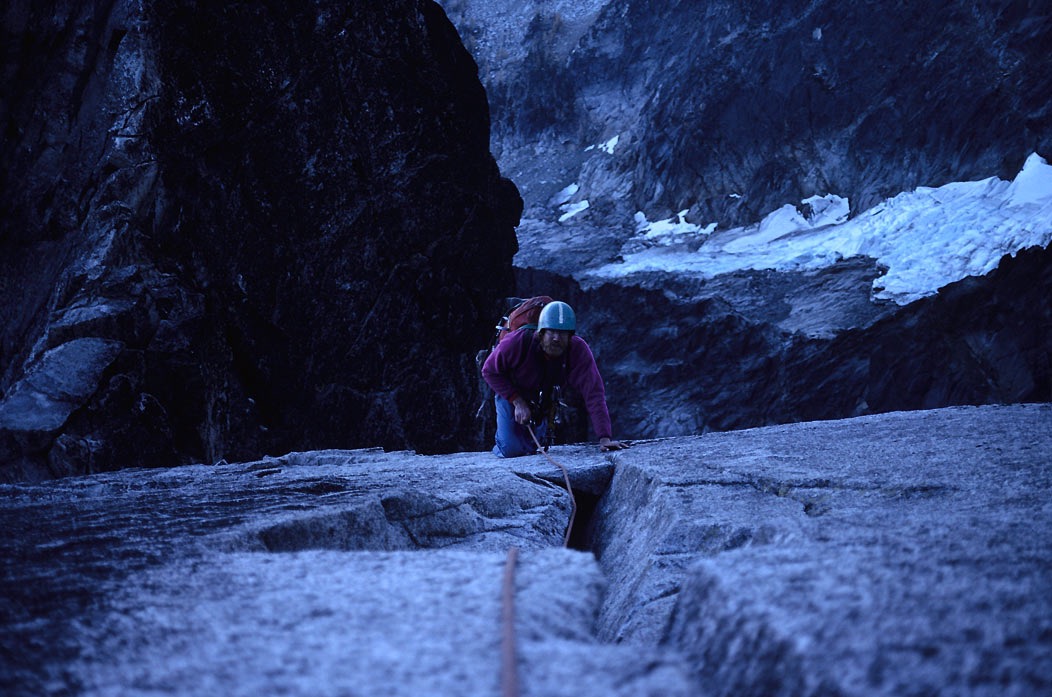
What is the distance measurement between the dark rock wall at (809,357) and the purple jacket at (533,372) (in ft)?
43.2

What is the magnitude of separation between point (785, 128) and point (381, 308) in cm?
1989

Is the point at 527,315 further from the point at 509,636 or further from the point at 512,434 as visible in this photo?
the point at 509,636

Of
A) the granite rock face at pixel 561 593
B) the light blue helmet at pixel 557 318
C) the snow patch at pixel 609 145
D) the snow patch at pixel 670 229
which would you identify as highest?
the snow patch at pixel 609 145

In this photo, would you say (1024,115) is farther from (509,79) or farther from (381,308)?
(509,79)

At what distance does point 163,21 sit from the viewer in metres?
10.7

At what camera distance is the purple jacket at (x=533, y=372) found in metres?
4.55

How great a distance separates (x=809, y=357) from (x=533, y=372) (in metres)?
17.5

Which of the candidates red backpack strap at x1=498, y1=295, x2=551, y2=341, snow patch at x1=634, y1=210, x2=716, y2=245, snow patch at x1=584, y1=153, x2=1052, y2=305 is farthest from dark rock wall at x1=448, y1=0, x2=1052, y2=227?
red backpack strap at x1=498, y1=295, x2=551, y2=341

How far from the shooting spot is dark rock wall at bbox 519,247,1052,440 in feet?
59.5

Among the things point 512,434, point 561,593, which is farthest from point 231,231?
point 561,593

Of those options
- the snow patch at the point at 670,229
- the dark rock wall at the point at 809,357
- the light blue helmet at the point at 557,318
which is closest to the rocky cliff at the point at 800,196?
the dark rock wall at the point at 809,357

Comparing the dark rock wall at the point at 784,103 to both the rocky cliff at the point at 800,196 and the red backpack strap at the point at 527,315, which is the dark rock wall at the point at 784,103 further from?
the red backpack strap at the point at 527,315

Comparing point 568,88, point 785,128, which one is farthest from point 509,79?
point 785,128

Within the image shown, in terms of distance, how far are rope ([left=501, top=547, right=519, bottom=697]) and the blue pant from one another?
12.3 feet
